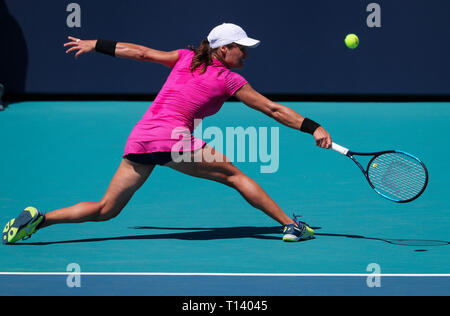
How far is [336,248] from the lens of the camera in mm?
5992

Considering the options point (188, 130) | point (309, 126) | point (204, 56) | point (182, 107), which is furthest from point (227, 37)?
point (309, 126)

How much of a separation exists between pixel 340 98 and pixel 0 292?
11.3 metres

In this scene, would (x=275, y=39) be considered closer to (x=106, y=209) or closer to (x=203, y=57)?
(x=203, y=57)

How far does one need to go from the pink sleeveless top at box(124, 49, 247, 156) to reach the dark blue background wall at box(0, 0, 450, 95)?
932cm

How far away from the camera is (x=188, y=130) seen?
19.6 feet

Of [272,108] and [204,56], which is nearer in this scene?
[272,108]

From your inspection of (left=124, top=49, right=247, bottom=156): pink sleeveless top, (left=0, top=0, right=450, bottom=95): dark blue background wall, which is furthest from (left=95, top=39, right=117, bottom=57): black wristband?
(left=0, top=0, right=450, bottom=95): dark blue background wall

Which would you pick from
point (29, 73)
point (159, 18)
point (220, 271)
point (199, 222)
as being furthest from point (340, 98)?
point (220, 271)

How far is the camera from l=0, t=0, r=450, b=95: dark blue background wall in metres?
15.3

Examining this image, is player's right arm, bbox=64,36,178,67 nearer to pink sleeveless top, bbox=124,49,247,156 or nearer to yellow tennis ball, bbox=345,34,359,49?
pink sleeveless top, bbox=124,49,247,156

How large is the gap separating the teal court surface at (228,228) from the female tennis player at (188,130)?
0.22 metres

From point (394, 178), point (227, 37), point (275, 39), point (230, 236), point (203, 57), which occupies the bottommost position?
point (230, 236)

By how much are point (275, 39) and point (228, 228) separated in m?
9.16

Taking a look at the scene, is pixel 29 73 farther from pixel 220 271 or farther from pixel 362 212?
pixel 220 271
